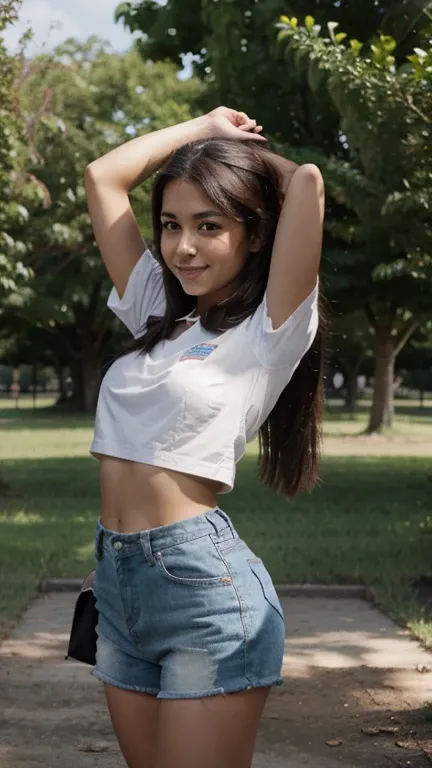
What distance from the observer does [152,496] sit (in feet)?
8.14

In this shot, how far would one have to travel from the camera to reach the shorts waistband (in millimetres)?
2445

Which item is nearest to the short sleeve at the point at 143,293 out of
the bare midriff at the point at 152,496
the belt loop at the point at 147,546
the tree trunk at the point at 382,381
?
the bare midriff at the point at 152,496

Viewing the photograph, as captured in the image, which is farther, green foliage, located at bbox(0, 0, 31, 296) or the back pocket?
green foliage, located at bbox(0, 0, 31, 296)

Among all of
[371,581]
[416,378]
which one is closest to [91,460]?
[371,581]

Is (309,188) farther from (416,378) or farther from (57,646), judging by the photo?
(416,378)

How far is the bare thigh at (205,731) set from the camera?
2.35 m

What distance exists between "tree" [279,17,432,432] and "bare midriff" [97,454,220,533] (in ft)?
13.7


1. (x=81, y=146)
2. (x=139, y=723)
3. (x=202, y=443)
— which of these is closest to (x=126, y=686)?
(x=139, y=723)

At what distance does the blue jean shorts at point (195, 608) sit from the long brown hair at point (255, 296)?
405 millimetres

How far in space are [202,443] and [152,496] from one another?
0.50 feet

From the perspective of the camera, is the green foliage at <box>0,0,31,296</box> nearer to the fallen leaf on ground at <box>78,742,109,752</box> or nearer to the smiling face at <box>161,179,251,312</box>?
the fallen leaf on ground at <box>78,742,109,752</box>

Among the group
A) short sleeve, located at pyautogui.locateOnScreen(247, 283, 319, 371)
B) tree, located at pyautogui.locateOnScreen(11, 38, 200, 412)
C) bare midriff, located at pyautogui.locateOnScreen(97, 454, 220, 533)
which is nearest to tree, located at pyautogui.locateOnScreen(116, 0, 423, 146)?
tree, located at pyautogui.locateOnScreen(11, 38, 200, 412)

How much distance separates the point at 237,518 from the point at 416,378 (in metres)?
57.6

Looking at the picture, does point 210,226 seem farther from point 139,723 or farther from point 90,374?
point 90,374
